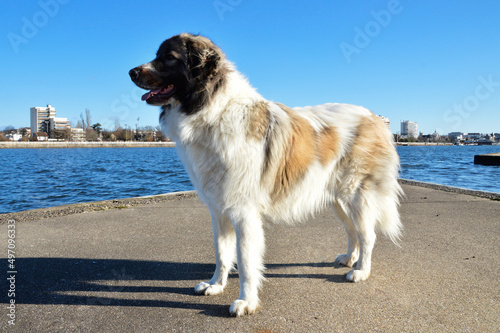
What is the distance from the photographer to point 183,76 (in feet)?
9.42

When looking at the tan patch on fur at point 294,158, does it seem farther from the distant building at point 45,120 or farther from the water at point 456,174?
the distant building at point 45,120

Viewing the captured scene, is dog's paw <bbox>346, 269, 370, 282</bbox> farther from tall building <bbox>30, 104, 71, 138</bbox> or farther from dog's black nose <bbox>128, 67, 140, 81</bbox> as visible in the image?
tall building <bbox>30, 104, 71, 138</bbox>

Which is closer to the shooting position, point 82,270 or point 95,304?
point 95,304

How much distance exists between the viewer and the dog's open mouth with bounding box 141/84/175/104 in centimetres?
288

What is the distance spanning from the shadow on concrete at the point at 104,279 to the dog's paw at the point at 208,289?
75mm

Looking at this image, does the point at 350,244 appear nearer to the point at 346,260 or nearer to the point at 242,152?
the point at 346,260

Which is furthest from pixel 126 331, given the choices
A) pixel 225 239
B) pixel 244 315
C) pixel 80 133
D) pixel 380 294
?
pixel 80 133

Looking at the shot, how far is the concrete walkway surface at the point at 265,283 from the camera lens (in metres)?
2.59

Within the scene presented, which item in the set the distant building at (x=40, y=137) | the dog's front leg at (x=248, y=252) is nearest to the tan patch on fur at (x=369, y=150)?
the dog's front leg at (x=248, y=252)

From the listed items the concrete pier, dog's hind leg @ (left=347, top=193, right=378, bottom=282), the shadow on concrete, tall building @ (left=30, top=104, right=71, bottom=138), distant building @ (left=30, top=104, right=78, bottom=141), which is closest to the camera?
the shadow on concrete

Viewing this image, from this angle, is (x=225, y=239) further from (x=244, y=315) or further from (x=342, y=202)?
(x=342, y=202)

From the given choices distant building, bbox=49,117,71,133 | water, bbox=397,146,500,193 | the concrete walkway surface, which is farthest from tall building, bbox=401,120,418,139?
the concrete walkway surface

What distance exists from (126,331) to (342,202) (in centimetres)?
233

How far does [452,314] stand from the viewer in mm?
2658
